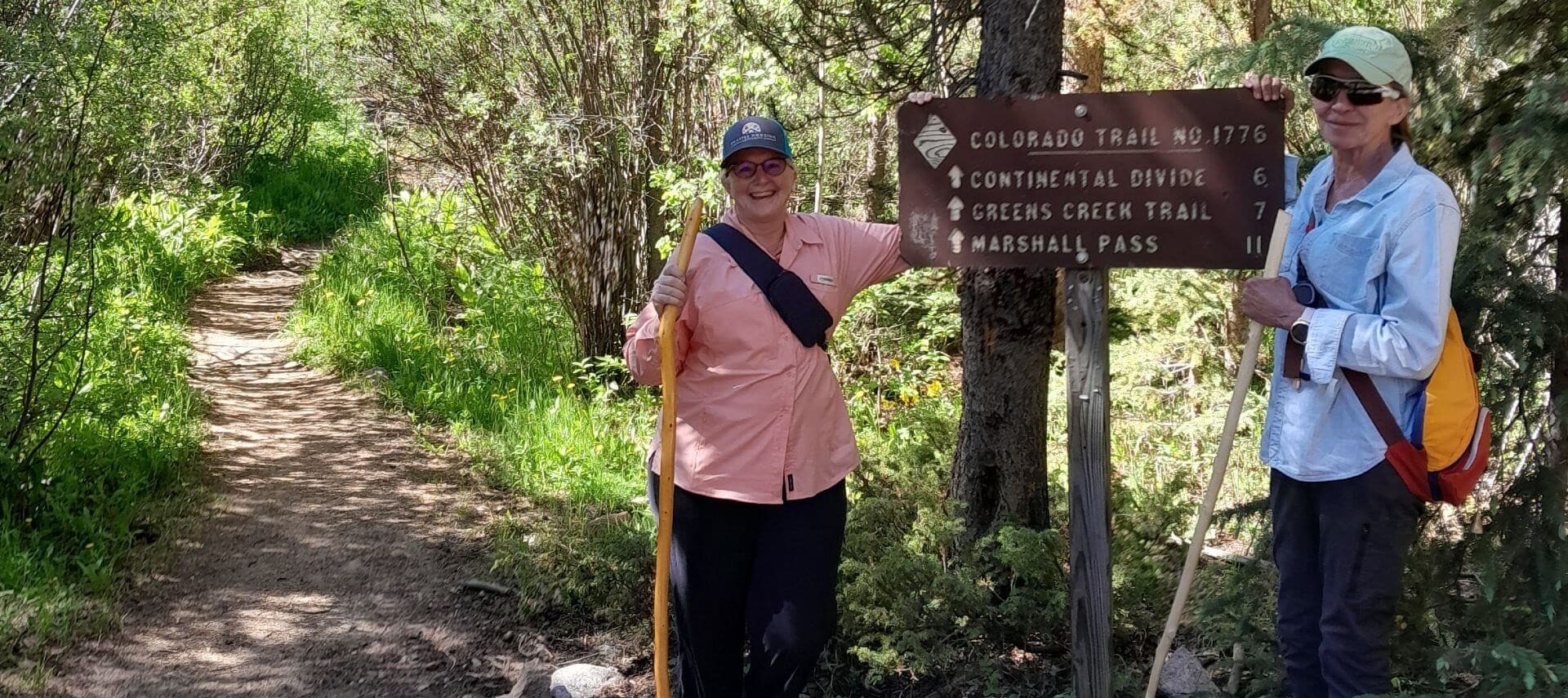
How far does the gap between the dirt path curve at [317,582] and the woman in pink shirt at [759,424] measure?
70.1 inches

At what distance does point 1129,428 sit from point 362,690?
4.43 metres

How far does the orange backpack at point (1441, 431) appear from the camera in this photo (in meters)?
2.54

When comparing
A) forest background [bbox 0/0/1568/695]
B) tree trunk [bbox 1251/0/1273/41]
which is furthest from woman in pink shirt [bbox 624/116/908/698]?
tree trunk [bbox 1251/0/1273/41]

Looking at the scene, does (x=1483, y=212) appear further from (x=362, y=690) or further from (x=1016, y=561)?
(x=362, y=690)

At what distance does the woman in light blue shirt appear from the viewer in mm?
2471

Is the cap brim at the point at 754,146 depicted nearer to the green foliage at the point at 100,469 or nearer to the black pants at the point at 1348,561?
the black pants at the point at 1348,561

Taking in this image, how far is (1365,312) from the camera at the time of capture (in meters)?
2.58

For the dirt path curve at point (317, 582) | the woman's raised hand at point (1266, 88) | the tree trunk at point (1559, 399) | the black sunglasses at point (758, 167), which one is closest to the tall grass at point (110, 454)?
the dirt path curve at point (317, 582)

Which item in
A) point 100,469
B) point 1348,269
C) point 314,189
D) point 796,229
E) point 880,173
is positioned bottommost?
point 100,469

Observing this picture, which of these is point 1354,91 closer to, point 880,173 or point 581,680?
point 581,680

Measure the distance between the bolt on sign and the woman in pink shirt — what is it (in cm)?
32

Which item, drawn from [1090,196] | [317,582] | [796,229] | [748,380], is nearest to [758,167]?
[796,229]

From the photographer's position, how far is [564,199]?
25.8 ft

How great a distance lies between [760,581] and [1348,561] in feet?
4.67
